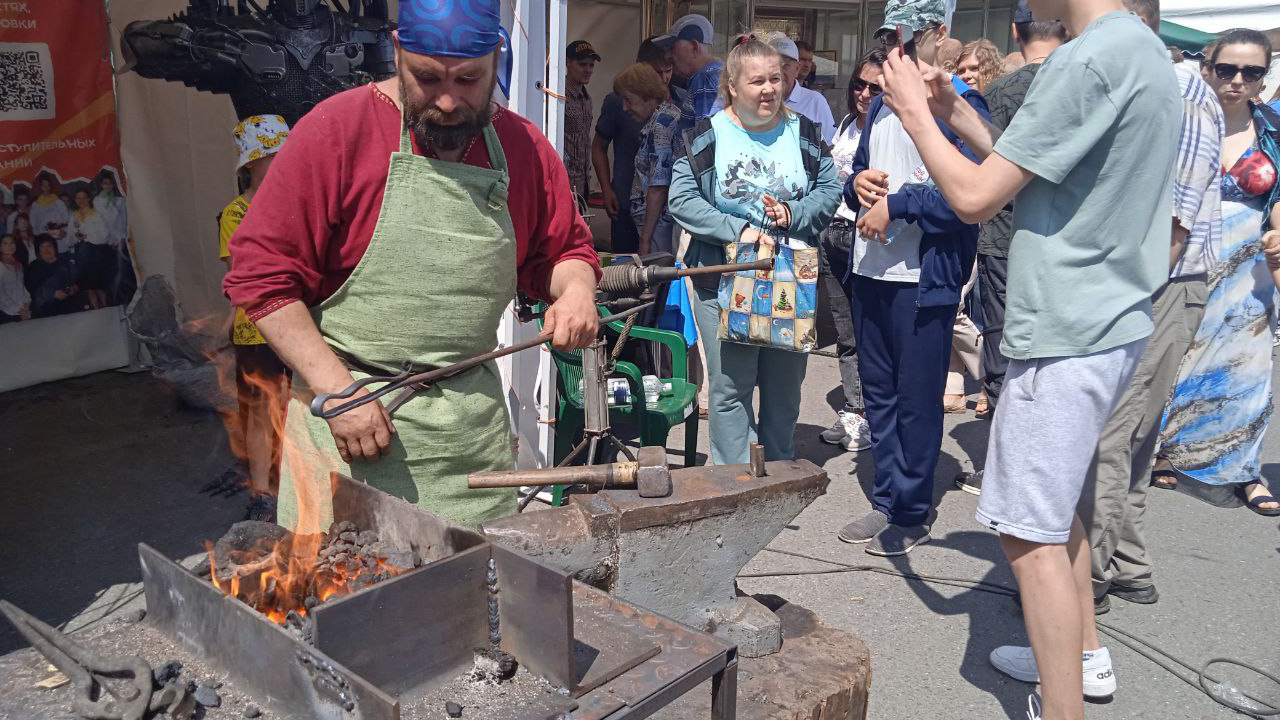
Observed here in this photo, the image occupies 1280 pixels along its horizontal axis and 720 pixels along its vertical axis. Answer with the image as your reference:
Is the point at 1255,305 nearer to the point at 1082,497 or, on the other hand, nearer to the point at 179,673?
the point at 1082,497

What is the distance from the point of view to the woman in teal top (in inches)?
169

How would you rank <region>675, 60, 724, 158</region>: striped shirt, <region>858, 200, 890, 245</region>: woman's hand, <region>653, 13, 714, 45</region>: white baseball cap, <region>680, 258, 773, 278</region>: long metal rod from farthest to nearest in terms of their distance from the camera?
<region>653, 13, 714, 45</region>: white baseball cap, <region>675, 60, 724, 158</region>: striped shirt, <region>858, 200, 890, 245</region>: woman's hand, <region>680, 258, 773, 278</region>: long metal rod

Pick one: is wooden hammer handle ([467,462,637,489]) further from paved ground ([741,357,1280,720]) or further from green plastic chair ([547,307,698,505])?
green plastic chair ([547,307,698,505])

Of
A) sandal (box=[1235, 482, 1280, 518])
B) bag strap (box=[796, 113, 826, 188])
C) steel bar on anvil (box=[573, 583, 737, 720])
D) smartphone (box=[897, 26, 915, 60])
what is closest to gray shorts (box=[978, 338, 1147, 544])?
steel bar on anvil (box=[573, 583, 737, 720])

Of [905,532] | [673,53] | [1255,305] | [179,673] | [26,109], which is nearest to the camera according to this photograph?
[179,673]

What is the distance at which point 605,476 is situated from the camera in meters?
2.12

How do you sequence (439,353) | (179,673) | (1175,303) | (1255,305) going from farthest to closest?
(1255,305) → (1175,303) → (439,353) → (179,673)

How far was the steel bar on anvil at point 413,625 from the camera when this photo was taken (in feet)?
5.22

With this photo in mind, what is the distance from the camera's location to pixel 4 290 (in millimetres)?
5625

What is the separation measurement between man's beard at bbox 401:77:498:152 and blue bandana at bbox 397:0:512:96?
11 cm

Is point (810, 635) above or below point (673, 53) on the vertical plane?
below

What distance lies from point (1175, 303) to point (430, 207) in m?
2.90

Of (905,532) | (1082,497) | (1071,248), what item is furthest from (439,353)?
(905,532)

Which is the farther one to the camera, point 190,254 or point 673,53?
point 673,53
